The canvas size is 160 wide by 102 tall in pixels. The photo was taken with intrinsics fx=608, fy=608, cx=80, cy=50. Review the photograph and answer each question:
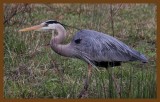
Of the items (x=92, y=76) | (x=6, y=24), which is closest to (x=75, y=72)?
(x=92, y=76)

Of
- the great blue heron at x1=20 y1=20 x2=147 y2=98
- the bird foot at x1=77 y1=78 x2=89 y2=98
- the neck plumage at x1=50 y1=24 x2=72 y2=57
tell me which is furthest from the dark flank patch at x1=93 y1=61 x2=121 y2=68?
the neck plumage at x1=50 y1=24 x2=72 y2=57

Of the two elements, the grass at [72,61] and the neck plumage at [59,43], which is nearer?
the grass at [72,61]

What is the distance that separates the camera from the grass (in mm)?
6789

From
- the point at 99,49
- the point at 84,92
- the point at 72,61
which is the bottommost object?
the point at 84,92

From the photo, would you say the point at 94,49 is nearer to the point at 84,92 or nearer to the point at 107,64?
the point at 107,64

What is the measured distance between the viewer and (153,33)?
1012cm

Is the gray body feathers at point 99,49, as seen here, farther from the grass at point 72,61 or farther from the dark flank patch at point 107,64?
the grass at point 72,61

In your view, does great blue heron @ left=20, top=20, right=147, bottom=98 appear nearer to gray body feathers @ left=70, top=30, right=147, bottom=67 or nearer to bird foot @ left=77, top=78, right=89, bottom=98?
gray body feathers @ left=70, top=30, right=147, bottom=67

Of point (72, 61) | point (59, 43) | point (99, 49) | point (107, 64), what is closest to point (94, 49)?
point (99, 49)

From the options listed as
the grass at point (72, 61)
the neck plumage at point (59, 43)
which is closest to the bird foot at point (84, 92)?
the grass at point (72, 61)

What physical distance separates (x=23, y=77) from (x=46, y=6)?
3.73 meters

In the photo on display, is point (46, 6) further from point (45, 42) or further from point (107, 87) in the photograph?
point (107, 87)

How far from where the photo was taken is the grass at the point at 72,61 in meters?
6.79

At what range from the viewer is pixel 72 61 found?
8.59m
